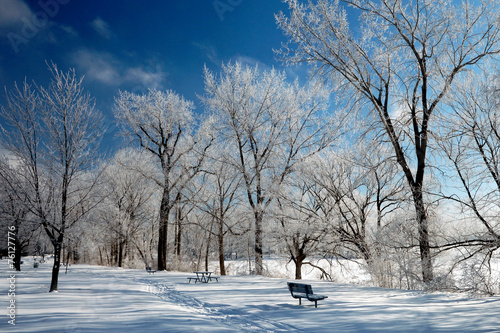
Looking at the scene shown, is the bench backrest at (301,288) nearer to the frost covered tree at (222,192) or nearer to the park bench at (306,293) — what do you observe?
the park bench at (306,293)

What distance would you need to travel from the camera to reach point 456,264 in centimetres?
899

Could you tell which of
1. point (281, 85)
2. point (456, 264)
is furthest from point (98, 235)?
point (456, 264)

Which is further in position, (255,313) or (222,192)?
(222,192)

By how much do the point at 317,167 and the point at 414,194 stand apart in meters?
6.13

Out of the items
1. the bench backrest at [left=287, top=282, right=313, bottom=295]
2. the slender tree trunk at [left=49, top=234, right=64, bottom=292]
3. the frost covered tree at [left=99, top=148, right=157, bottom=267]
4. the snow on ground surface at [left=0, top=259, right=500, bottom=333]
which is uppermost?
the frost covered tree at [left=99, top=148, right=157, bottom=267]

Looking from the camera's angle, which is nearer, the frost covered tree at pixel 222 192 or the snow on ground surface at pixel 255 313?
the snow on ground surface at pixel 255 313

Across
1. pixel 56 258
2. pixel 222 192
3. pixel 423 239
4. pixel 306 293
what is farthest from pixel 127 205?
pixel 423 239

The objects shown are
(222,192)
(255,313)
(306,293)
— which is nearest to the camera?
(255,313)

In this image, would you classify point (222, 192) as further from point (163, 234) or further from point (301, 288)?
point (301, 288)

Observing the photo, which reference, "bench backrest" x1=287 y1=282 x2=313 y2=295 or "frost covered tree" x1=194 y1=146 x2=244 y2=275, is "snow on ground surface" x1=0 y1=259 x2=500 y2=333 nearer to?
"bench backrest" x1=287 y1=282 x2=313 y2=295

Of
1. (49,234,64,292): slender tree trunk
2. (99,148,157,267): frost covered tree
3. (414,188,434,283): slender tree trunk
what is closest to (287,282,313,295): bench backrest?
(414,188,434,283): slender tree trunk

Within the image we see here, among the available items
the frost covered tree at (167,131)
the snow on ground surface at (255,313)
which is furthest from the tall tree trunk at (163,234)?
the snow on ground surface at (255,313)

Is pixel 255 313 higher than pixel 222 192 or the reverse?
the reverse

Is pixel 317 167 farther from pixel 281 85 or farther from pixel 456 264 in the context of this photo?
pixel 456 264
